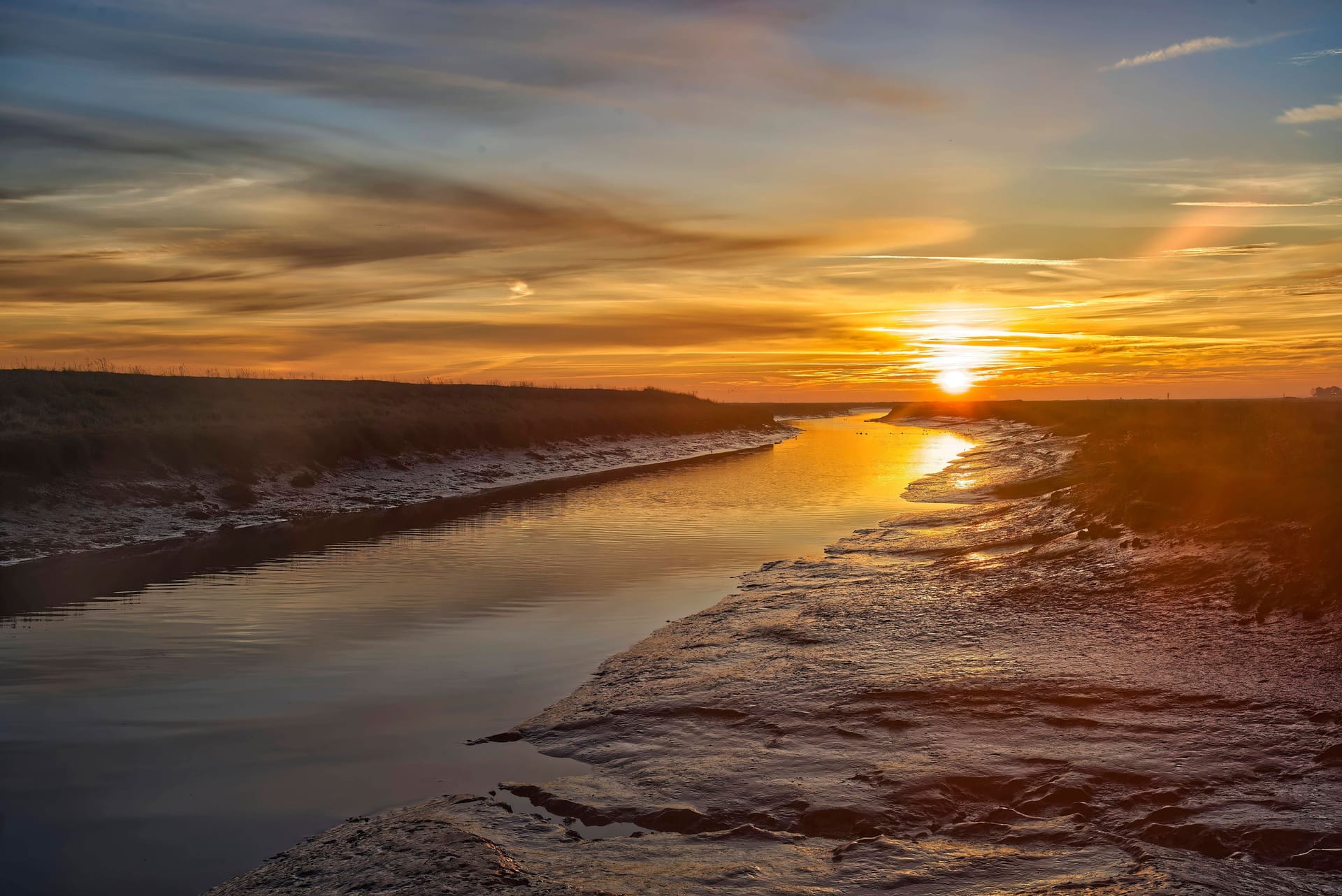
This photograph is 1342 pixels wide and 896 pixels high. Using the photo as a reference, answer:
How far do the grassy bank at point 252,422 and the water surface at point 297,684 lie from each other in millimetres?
11614

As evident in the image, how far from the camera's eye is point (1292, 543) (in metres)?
14.6

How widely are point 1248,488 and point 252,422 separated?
43257mm

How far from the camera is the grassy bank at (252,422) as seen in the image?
1230 inches

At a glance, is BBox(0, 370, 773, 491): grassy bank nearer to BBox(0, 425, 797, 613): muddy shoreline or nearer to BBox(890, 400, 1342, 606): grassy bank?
BBox(0, 425, 797, 613): muddy shoreline

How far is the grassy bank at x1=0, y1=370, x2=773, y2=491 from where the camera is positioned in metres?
31.2

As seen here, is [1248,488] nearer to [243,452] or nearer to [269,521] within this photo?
[269,521]

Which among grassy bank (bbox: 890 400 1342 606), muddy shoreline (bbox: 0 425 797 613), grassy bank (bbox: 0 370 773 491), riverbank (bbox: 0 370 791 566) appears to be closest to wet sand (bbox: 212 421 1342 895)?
grassy bank (bbox: 890 400 1342 606)

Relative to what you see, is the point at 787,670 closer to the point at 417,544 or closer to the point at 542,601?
the point at 542,601

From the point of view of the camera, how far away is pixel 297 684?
1236 centimetres

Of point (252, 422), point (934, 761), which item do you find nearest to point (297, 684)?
point (934, 761)

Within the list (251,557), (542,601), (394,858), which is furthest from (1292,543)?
(251,557)

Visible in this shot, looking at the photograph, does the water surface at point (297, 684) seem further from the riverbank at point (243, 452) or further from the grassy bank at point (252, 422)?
the grassy bank at point (252, 422)

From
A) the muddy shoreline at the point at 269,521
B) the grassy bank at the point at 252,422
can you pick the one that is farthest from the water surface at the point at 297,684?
the grassy bank at the point at 252,422

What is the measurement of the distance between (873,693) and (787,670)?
1.40 metres
